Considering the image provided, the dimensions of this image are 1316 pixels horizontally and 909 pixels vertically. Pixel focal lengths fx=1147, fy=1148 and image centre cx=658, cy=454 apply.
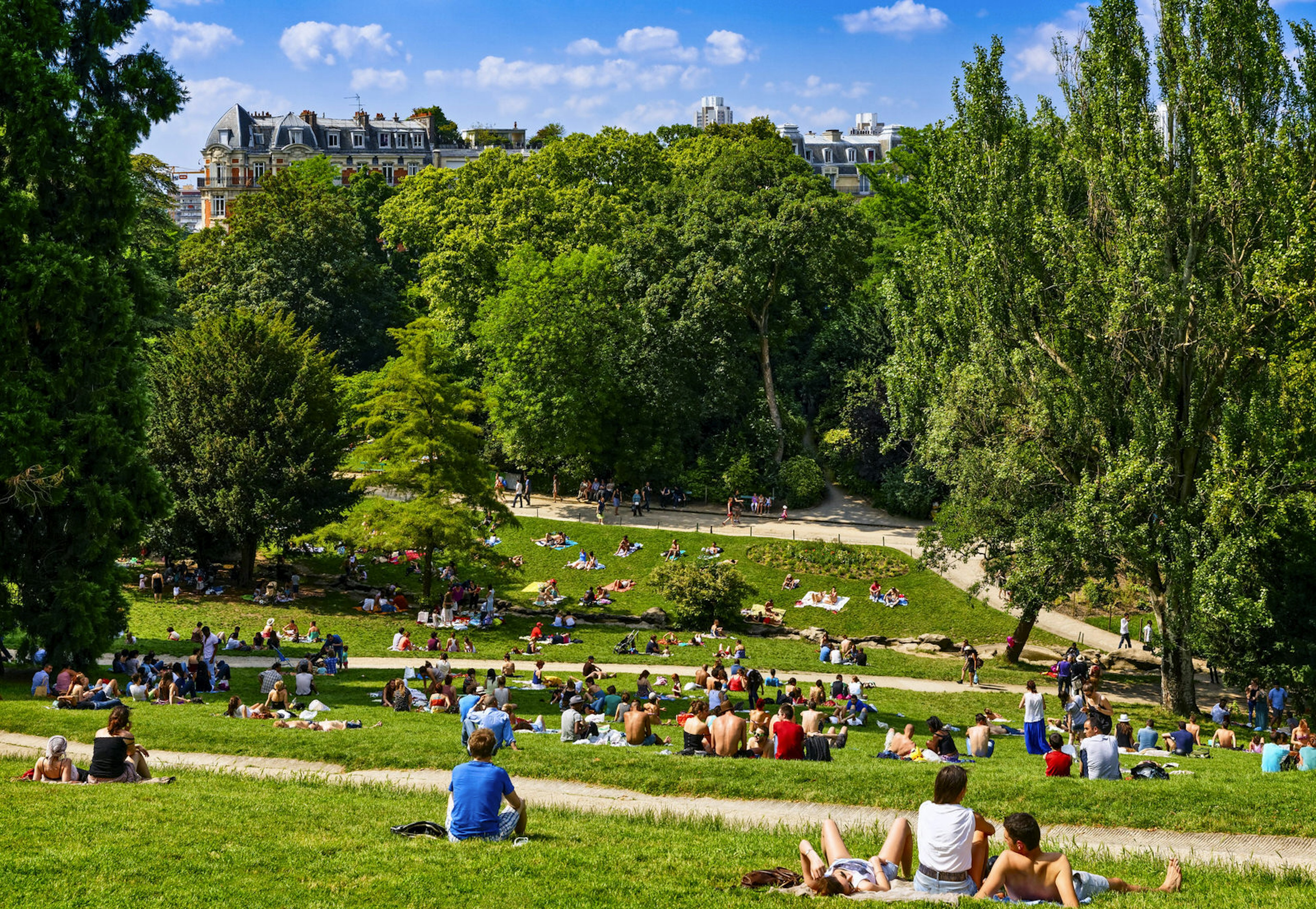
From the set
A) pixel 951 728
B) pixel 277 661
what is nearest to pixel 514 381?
pixel 277 661

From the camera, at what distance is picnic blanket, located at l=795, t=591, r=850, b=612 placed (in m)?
43.0

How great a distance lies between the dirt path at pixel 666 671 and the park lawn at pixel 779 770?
6.68 meters

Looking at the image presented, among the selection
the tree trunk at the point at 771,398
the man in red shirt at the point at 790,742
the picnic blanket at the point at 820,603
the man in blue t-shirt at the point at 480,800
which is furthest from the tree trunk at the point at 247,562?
the man in blue t-shirt at the point at 480,800

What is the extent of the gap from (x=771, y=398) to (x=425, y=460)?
21070mm

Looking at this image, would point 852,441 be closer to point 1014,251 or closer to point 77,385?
point 1014,251

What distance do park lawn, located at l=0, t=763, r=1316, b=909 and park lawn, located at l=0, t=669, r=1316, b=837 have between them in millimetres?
2169

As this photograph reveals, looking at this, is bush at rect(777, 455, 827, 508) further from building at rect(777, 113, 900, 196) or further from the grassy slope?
building at rect(777, 113, 900, 196)

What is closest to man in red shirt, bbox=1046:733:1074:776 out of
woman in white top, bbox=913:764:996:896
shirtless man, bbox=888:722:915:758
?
shirtless man, bbox=888:722:915:758

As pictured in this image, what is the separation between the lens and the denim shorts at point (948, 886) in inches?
394

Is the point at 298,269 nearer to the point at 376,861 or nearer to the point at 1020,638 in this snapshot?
the point at 1020,638

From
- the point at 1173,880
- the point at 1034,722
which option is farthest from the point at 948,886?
the point at 1034,722

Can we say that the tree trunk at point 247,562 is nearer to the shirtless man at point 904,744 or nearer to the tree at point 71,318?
the tree at point 71,318

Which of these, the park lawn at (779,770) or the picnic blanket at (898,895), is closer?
the picnic blanket at (898,895)

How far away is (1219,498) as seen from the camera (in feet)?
89.2
